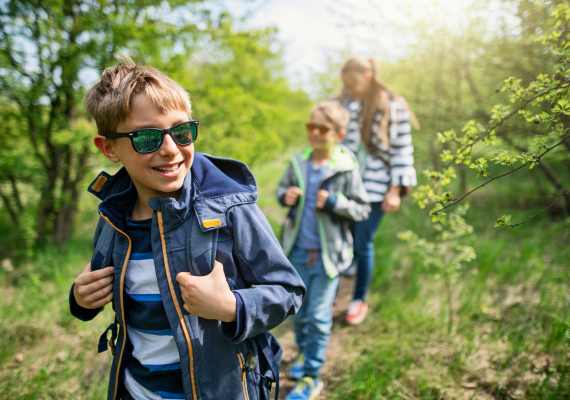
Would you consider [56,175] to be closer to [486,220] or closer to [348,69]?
[348,69]

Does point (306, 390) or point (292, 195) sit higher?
point (292, 195)

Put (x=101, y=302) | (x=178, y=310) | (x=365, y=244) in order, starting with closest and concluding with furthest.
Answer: (x=178, y=310), (x=101, y=302), (x=365, y=244)

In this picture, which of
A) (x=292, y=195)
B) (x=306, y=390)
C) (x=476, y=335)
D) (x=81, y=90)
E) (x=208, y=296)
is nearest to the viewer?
(x=208, y=296)

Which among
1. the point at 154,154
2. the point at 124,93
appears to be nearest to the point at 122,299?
the point at 154,154

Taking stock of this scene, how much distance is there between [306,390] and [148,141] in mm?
1855

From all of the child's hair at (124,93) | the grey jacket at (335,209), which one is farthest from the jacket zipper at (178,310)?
A: the grey jacket at (335,209)

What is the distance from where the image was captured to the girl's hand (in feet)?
11.2

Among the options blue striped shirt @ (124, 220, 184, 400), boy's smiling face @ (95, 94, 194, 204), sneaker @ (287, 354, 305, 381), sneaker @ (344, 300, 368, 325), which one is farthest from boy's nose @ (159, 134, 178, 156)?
sneaker @ (344, 300, 368, 325)

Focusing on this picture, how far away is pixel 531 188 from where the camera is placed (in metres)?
7.97

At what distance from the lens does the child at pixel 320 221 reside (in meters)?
2.74

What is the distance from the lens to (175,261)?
4.55 ft

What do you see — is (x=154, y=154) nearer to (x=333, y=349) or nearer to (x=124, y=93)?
(x=124, y=93)

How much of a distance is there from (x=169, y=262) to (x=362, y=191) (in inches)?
69.5

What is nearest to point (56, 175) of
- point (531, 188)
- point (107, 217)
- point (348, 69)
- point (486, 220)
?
point (348, 69)
